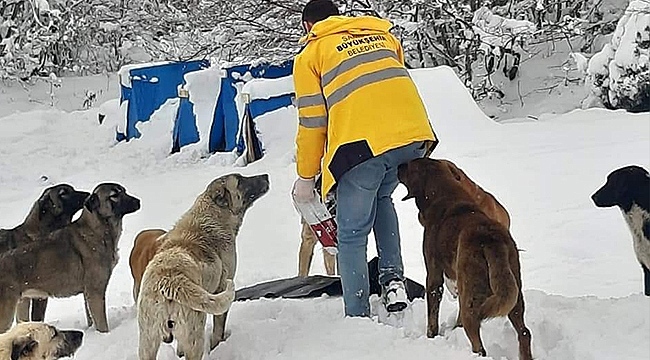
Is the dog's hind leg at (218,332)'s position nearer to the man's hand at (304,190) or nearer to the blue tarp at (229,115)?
the man's hand at (304,190)

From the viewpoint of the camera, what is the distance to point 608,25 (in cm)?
1435

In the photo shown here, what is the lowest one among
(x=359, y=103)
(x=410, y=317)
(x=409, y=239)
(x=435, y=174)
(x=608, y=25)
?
(x=608, y=25)

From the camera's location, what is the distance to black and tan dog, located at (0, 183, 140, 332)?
499 centimetres

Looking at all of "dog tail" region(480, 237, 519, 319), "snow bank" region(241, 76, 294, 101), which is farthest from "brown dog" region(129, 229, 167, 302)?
"snow bank" region(241, 76, 294, 101)

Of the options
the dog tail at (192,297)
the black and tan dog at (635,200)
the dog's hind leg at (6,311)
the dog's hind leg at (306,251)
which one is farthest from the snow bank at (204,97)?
Result: the dog tail at (192,297)

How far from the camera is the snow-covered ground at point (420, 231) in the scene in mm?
3924

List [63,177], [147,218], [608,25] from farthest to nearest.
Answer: [608,25] < [63,177] < [147,218]

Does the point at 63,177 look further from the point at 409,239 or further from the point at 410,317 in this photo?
the point at 410,317

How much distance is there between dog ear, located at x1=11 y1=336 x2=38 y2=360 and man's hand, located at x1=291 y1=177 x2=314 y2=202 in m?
1.47

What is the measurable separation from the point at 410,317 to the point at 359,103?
1227 mm

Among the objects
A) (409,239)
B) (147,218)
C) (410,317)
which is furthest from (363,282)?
(147,218)

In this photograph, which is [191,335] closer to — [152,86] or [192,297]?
[192,297]

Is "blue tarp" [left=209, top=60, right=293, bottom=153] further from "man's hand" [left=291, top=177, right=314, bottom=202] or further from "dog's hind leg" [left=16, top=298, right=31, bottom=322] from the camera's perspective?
"man's hand" [left=291, top=177, right=314, bottom=202]

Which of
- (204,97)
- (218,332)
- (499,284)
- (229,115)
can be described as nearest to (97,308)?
(218,332)
